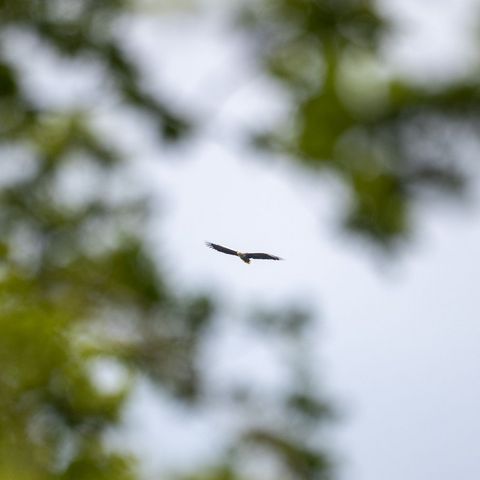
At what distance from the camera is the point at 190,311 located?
5.97 meters

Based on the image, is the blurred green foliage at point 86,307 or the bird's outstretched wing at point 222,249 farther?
the blurred green foliage at point 86,307

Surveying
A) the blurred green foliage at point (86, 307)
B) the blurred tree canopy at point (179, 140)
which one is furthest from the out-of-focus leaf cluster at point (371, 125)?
the blurred green foliage at point (86, 307)

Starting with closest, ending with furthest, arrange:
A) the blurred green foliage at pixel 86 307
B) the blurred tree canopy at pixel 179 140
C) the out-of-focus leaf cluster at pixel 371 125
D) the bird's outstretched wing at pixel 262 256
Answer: the bird's outstretched wing at pixel 262 256 < the blurred green foliage at pixel 86 307 < the blurred tree canopy at pixel 179 140 < the out-of-focus leaf cluster at pixel 371 125

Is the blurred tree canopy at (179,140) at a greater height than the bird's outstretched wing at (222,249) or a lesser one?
greater

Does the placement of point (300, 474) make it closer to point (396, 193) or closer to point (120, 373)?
point (396, 193)

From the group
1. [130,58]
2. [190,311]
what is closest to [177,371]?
[190,311]

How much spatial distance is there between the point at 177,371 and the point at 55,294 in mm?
1026

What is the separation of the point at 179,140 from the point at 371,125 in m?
1.26

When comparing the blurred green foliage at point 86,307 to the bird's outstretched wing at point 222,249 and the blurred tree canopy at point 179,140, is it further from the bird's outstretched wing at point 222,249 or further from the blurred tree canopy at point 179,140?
the bird's outstretched wing at point 222,249

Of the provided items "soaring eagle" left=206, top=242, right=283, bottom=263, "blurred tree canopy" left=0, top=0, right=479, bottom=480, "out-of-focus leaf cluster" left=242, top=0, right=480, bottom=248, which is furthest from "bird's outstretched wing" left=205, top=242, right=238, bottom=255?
"out-of-focus leaf cluster" left=242, top=0, right=480, bottom=248

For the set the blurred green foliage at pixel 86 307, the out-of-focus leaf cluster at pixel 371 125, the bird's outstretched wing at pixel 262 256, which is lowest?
the bird's outstretched wing at pixel 262 256

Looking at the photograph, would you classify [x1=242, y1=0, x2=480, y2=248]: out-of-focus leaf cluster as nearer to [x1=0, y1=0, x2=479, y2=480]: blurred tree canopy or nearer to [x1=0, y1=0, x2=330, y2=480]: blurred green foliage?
[x1=0, y1=0, x2=479, y2=480]: blurred tree canopy

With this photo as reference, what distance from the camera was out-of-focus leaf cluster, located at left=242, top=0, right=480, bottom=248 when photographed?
5.34 meters

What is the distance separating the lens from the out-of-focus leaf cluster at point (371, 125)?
534cm
